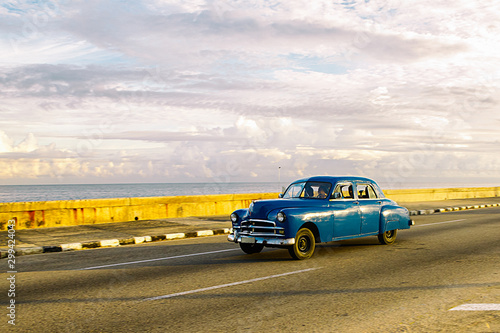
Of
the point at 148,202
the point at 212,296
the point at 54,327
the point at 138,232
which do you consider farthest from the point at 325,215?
the point at 148,202

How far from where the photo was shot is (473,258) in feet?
30.6

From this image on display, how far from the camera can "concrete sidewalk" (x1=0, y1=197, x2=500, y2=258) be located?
1205cm

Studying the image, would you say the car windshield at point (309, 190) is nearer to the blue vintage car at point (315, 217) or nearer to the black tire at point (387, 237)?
the blue vintage car at point (315, 217)

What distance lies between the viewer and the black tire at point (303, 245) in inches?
362

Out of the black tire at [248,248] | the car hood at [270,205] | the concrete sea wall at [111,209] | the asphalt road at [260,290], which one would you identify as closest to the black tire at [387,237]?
the asphalt road at [260,290]

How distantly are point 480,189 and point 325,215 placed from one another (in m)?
37.7

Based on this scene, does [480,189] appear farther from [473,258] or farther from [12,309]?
[12,309]

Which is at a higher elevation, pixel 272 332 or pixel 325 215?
pixel 325 215

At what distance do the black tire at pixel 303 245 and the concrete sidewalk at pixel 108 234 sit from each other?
224 inches

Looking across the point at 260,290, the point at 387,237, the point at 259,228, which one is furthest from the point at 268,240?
the point at 387,237

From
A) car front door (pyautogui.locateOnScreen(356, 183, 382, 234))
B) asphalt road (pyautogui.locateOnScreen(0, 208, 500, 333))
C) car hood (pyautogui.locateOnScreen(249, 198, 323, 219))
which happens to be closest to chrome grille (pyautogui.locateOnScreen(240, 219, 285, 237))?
car hood (pyautogui.locateOnScreen(249, 198, 323, 219))

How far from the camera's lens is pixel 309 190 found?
1052cm

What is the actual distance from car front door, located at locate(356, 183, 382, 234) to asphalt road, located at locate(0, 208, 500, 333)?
556 mm

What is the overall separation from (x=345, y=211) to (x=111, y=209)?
1092 centimetres
